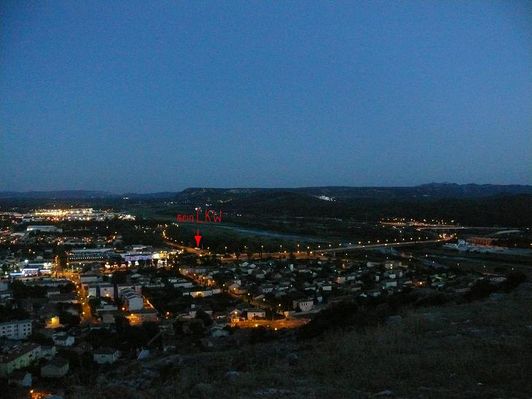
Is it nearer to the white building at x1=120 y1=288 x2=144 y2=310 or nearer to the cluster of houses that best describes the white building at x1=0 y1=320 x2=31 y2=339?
the white building at x1=120 y1=288 x2=144 y2=310

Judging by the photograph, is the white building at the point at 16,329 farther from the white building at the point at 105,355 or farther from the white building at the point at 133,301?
the white building at the point at 105,355

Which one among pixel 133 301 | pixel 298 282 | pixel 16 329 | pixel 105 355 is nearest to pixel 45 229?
pixel 133 301

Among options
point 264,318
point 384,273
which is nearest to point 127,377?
point 264,318

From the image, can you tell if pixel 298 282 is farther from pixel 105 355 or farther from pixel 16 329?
pixel 105 355

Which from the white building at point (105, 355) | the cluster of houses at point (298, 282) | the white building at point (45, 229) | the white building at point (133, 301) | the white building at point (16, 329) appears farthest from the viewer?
the white building at point (45, 229)

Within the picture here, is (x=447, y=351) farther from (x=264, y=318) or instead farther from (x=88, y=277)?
(x=88, y=277)

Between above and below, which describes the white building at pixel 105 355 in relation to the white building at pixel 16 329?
above

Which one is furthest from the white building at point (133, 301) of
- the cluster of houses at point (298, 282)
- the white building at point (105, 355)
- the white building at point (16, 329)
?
the white building at point (105, 355)

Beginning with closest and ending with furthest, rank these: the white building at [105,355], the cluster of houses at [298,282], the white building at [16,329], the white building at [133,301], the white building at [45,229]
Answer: the white building at [105,355] < the white building at [16,329] < the cluster of houses at [298,282] < the white building at [133,301] < the white building at [45,229]

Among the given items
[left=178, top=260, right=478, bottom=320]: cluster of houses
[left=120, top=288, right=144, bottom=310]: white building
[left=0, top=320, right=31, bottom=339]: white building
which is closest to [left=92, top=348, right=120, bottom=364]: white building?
[left=0, top=320, right=31, bottom=339]: white building
